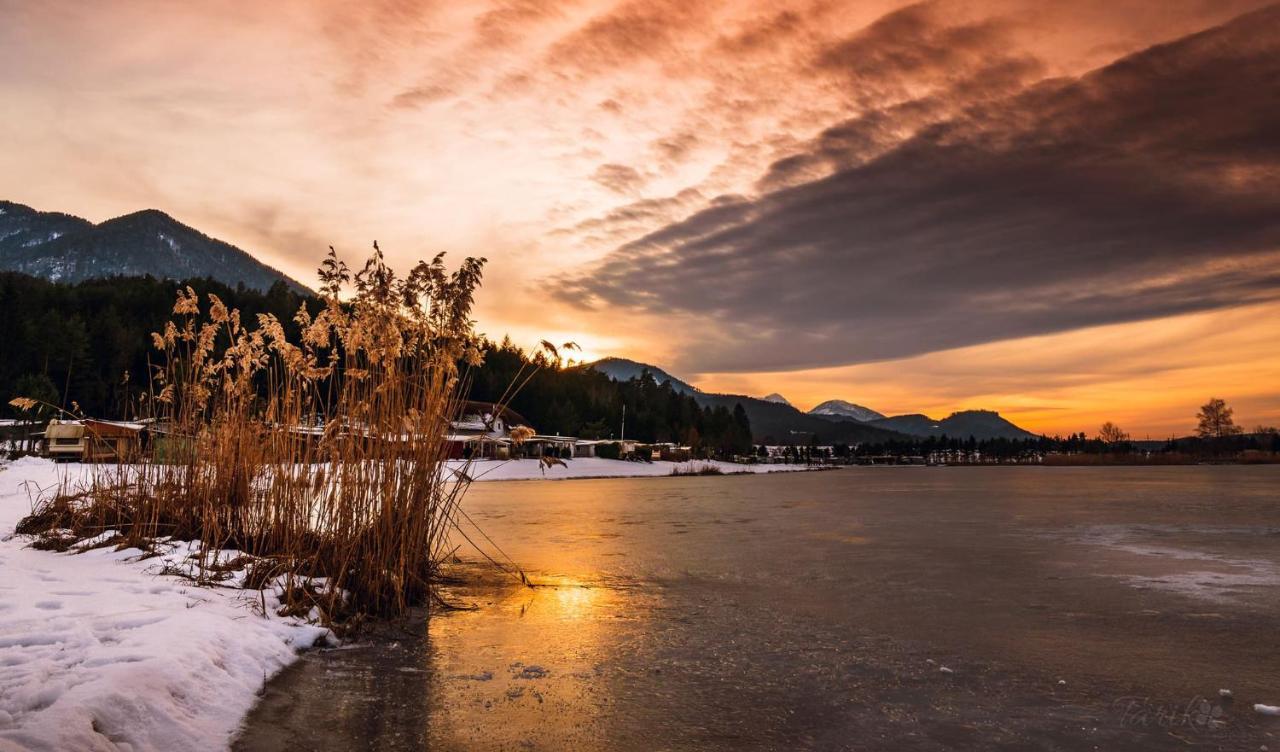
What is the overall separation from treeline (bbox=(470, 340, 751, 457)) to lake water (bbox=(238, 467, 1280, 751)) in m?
66.6

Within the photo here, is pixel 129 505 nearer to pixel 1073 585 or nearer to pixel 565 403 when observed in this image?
pixel 1073 585

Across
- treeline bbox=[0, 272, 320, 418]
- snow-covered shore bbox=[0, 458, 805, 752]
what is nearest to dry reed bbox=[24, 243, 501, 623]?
snow-covered shore bbox=[0, 458, 805, 752]

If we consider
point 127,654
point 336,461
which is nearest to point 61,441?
point 336,461

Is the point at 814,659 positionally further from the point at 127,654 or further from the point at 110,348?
the point at 110,348

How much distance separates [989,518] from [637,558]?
10.2m

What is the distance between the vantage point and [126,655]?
361 cm

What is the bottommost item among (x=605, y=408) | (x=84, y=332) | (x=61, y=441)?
(x=61, y=441)

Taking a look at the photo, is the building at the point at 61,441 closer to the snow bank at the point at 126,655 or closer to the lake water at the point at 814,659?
the lake water at the point at 814,659

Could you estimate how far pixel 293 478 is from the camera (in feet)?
19.8

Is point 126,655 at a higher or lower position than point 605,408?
lower

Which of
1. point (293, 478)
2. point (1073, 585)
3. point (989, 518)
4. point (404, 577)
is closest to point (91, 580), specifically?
point (293, 478)

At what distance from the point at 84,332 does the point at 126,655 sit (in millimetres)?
68102

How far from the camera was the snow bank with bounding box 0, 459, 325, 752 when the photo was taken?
9.55 feet

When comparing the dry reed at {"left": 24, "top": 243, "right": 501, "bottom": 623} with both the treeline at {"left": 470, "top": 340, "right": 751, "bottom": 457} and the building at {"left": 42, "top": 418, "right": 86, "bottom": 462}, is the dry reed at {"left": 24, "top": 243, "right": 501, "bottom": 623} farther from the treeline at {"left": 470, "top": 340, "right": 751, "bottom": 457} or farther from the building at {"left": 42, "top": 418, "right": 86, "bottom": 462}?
the treeline at {"left": 470, "top": 340, "right": 751, "bottom": 457}
